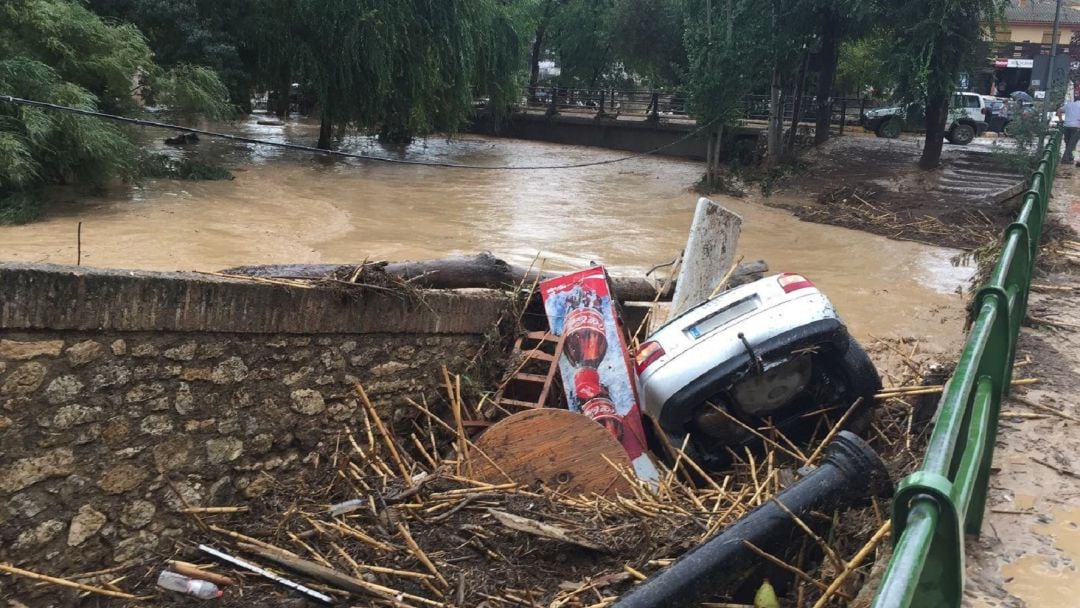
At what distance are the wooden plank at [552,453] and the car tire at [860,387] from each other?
147cm

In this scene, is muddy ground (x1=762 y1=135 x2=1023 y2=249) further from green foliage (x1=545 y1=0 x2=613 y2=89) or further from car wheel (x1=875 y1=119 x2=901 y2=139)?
green foliage (x1=545 y1=0 x2=613 y2=89)

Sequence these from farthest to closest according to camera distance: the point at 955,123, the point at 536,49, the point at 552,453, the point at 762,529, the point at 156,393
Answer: the point at 536,49, the point at 955,123, the point at 552,453, the point at 156,393, the point at 762,529

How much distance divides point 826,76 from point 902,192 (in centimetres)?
539

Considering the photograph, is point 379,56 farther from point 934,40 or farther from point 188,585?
point 188,585

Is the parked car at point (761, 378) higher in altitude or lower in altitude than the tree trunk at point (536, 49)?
lower

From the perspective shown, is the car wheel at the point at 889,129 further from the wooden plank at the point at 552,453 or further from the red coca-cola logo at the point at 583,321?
the wooden plank at the point at 552,453

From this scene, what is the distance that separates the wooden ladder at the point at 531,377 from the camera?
5.87 meters

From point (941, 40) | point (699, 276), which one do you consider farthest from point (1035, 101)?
point (699, 276)

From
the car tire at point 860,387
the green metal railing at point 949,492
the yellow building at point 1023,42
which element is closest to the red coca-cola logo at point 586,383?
the car tire at point 860,387

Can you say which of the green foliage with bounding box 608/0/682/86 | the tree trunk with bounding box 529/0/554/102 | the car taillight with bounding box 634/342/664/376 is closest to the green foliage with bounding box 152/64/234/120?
the car taillight with bounding box 634/342/664/376

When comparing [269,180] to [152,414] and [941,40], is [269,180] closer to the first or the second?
[941,40]

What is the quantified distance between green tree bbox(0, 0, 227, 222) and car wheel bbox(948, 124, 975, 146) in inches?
939

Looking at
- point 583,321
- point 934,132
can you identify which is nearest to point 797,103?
point 934,132

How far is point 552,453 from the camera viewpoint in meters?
5.05
